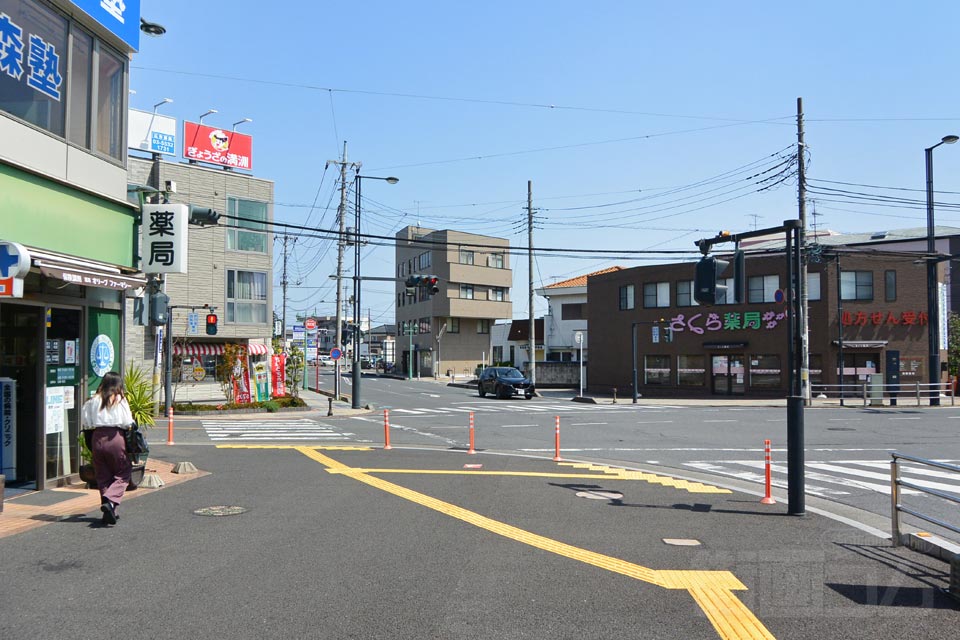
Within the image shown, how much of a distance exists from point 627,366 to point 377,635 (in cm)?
4306

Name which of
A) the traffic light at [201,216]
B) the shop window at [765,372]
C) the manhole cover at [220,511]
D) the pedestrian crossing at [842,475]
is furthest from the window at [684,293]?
the manhole cover at [220,511]

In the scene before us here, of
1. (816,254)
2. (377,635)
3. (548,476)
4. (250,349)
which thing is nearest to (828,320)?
(816,254)

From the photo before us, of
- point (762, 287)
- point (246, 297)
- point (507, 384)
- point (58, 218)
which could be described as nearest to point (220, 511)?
point (58, 218)

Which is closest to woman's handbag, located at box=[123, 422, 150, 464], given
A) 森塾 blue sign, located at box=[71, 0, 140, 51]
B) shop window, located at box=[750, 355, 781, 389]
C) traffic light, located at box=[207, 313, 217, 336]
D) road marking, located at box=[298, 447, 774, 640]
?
road marking, located at box=[298, 447, 774, 640]

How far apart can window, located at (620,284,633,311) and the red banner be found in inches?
882

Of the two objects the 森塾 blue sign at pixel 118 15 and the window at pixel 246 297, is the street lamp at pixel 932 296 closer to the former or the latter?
the 森塾 blue sign at pixel 118 15

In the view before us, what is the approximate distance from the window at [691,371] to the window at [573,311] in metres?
24.0

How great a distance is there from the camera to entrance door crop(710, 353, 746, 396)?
138 feet

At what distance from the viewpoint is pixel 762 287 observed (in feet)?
137

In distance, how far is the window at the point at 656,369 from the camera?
45.2m

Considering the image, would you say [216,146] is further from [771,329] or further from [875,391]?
[875,391]

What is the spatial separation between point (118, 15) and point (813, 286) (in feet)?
123

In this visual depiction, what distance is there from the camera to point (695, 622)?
5.59 metres

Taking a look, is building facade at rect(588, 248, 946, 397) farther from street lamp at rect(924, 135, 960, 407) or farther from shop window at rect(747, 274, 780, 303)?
street lamp at rect(924, 135, 960, 407)
